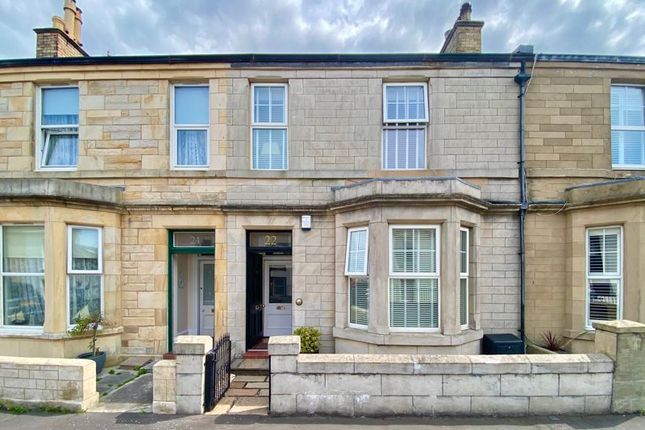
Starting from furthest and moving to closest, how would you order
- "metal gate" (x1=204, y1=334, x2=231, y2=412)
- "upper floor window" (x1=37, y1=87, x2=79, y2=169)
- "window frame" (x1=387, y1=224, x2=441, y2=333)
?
"upper floor window" (x1=37, y1=87, x2=79, y2=169) < "window frame" (x1=387, y1=224, x2=441, y2=333) < "metal gate" (x1=204, y1=334, x2=231, y2=412)

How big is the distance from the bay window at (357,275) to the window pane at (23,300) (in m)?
6.00

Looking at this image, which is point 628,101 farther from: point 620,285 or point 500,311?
point 500,311

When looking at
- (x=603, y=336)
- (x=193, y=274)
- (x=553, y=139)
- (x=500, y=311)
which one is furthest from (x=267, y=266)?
(x=553, y=139)

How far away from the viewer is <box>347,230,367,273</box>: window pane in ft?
21.2

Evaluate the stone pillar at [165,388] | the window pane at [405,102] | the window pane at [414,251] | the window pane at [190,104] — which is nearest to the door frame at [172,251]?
the window pane at [190,104]

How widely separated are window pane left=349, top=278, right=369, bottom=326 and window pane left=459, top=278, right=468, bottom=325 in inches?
70.0

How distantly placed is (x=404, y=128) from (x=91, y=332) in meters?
7.57

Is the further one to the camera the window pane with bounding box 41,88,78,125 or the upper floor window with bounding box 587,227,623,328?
the window pane with bounding box 41,88,78,125

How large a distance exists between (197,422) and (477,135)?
7.18m

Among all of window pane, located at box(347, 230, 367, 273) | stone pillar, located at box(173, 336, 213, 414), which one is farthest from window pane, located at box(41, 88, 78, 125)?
window pane, located at box(347, 230, 367, 273)

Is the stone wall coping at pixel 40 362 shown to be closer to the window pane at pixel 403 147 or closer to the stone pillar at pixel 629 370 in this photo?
the window pane at pixel 403 147

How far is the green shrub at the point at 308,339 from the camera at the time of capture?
6.56 m

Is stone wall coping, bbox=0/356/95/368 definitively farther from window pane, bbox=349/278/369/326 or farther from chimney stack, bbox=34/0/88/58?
chimney stack, bbox=34/0/88/58

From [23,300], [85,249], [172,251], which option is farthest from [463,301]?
[23,300]
